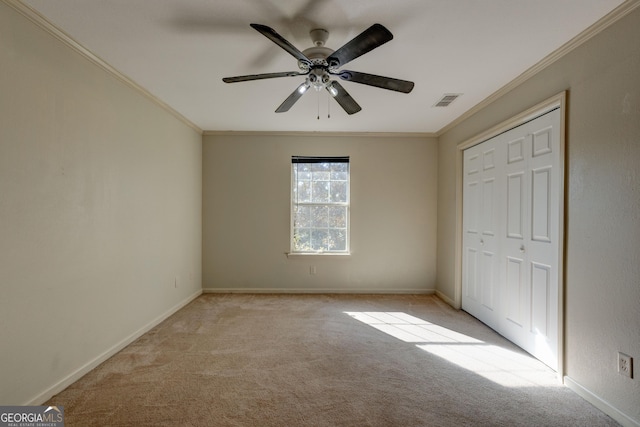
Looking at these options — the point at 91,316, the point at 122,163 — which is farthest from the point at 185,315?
the point at 122,163

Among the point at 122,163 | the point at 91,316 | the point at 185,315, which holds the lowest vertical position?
the point at 185,315

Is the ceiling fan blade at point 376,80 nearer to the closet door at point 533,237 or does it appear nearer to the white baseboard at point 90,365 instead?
the closet door at point 533,237

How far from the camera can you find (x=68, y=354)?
82.1 inches

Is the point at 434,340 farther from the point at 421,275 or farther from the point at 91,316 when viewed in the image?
the point at 91,316

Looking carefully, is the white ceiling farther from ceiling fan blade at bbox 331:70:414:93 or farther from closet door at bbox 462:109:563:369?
closet door at bbox 462:109:563:369

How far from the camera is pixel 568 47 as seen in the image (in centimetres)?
213

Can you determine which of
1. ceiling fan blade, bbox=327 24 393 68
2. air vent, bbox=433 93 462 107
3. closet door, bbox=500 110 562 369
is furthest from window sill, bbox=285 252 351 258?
ceiling fan blade, bbox=327 24 393 68

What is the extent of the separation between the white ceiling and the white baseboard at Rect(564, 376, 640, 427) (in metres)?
2.39

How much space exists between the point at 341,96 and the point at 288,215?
8.00ft

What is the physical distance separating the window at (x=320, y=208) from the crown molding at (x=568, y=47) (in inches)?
81.5

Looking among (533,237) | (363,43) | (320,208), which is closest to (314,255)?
(320,208)

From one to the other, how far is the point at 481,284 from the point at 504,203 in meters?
0.99

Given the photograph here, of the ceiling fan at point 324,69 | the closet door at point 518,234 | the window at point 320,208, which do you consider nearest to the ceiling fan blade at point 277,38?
the ceiling fan at point 324,69

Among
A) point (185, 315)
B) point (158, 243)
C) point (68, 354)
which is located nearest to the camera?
point (68, 354)
